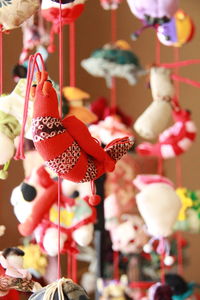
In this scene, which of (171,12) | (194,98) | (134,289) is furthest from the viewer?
(194,98)

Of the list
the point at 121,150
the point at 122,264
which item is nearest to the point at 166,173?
the point at 122,264

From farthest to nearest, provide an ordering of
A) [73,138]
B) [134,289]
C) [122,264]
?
[122,264], [134,289], [73,138]

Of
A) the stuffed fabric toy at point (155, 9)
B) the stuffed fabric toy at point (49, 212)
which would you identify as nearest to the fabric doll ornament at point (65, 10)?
the stuffed fabric toy at point (155, 9)

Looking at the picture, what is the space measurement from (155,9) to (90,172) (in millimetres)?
310

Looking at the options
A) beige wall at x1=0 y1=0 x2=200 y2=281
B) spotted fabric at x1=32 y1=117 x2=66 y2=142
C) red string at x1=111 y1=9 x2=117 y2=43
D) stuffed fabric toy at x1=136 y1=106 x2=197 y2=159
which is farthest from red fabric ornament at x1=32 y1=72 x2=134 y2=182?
red string at x1=111 y1=9 x2=117 y2=43

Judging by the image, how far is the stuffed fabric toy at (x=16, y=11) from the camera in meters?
0.61

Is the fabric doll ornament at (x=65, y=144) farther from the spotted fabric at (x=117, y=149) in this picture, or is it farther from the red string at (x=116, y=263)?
the red string at (x=116, y=263)

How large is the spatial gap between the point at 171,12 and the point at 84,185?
10.3 inches

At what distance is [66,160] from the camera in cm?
55

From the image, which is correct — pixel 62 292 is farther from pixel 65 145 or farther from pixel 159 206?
pixel 159 206

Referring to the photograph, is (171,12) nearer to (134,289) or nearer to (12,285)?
(12,285)

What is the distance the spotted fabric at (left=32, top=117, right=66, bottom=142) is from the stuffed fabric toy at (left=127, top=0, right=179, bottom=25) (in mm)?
314

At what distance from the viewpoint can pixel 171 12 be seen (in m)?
0.80

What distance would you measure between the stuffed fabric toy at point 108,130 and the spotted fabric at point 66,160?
34 cm
